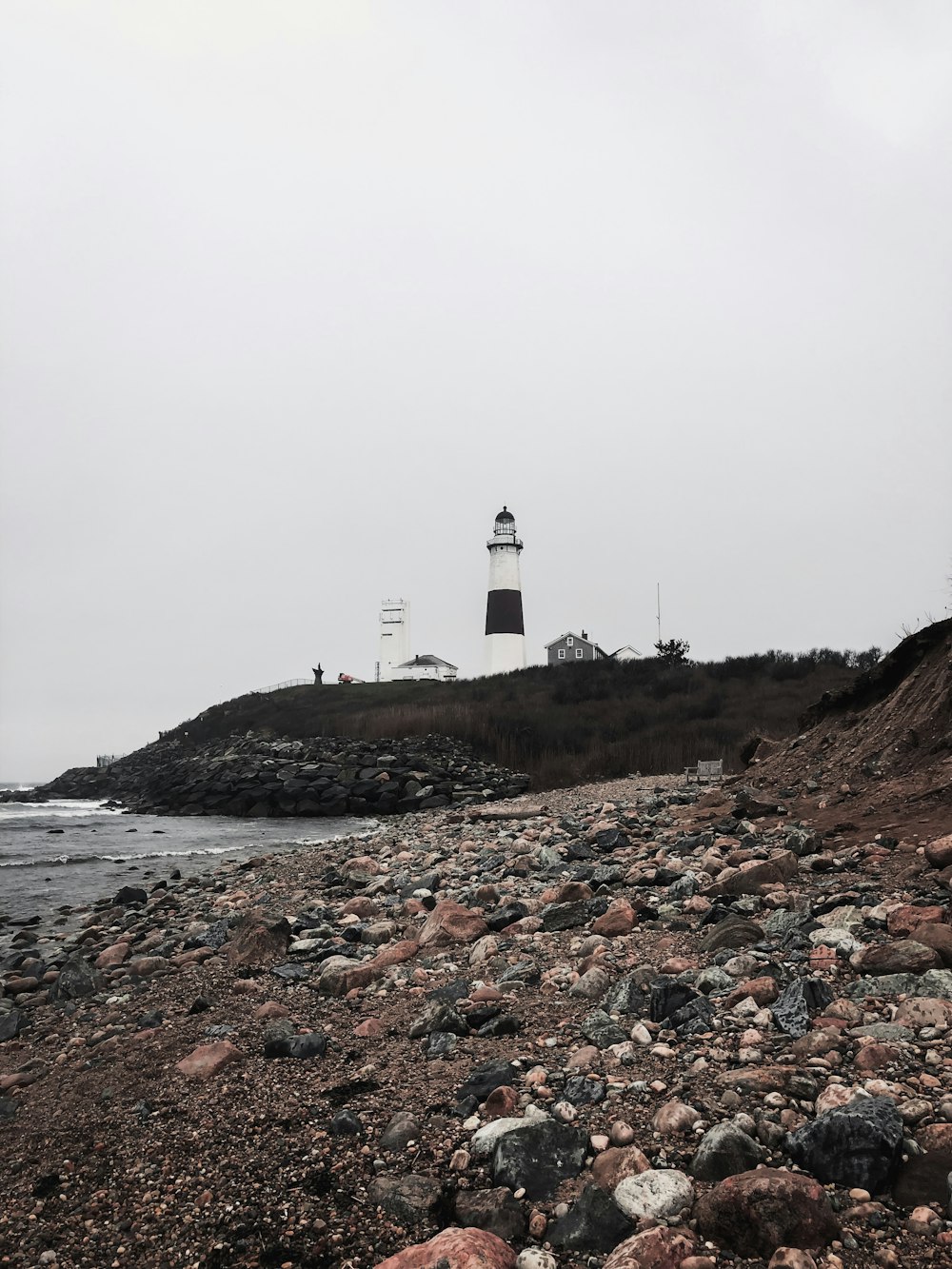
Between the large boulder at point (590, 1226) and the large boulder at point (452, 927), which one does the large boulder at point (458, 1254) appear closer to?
the large boulder at point (590, 1226)

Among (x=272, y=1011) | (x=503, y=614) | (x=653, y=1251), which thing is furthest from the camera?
(x=503, y=614)

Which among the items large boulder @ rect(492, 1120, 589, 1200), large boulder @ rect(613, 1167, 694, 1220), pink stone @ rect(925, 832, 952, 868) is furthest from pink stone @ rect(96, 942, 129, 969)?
pink stone @ rect(925, 832, 952, 868)

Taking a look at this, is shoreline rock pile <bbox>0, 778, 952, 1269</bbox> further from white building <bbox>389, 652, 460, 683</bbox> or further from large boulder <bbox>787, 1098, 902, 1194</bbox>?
white building <bbox>389, 652, 460, 683</bbox>

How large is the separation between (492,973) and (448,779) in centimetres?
1900

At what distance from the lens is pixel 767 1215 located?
7.23 ft

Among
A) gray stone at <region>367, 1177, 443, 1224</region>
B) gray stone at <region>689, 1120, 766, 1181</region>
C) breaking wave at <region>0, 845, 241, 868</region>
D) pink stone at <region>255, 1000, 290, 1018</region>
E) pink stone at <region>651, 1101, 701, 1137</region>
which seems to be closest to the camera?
gray stone at <region>689, 1120, 766, 1181</region>

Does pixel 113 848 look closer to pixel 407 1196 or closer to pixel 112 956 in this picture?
pixel 112 956

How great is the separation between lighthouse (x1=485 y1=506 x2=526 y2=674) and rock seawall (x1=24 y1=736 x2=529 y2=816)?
22771 mm

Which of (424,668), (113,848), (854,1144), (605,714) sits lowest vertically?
(113,848)

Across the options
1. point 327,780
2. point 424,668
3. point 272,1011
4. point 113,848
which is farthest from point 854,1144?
point 424,668

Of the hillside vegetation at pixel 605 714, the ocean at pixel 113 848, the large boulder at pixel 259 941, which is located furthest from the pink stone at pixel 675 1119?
the hillside vegetation at pixel 605 714

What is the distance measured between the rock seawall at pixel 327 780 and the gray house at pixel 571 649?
28615 millimetres

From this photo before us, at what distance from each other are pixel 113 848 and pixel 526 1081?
1607cm

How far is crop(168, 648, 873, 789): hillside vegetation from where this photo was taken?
23328mm
